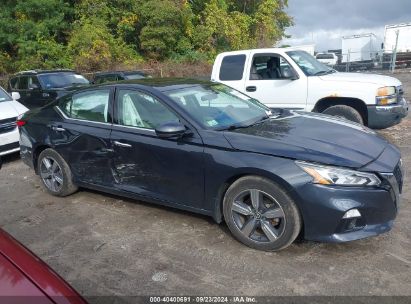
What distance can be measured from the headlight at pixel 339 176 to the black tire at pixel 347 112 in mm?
3796

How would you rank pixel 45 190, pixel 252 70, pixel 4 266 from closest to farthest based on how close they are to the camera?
1. pixel 4 266
2. pixel 45 190
3. pixel 252 70

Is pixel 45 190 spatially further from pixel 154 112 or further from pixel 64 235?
pixel 154 112

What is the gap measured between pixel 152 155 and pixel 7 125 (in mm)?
4358

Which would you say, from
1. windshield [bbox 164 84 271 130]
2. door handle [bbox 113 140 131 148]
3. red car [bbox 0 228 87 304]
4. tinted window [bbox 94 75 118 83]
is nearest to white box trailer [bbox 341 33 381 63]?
tinted window [bbox 94 75 118 83]

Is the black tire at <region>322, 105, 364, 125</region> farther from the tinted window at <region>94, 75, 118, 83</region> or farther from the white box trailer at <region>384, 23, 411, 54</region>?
the white box trailer at <region>384, 23, 411, 54</region>

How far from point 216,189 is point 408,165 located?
11.5 ft

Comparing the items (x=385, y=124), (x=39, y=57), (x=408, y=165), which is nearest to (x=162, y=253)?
(x=408, y=165)

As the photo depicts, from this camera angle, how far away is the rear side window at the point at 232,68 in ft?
26.8

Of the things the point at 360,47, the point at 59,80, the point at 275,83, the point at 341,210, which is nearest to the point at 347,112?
the point at 275,83

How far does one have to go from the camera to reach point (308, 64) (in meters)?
7.74

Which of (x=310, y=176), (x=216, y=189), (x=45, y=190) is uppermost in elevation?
(x=310, y=176)

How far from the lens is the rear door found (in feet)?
15.3

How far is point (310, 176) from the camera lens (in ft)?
11.0

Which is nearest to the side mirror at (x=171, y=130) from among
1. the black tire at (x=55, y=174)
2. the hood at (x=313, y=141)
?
the hood at (x=313, y=141)
